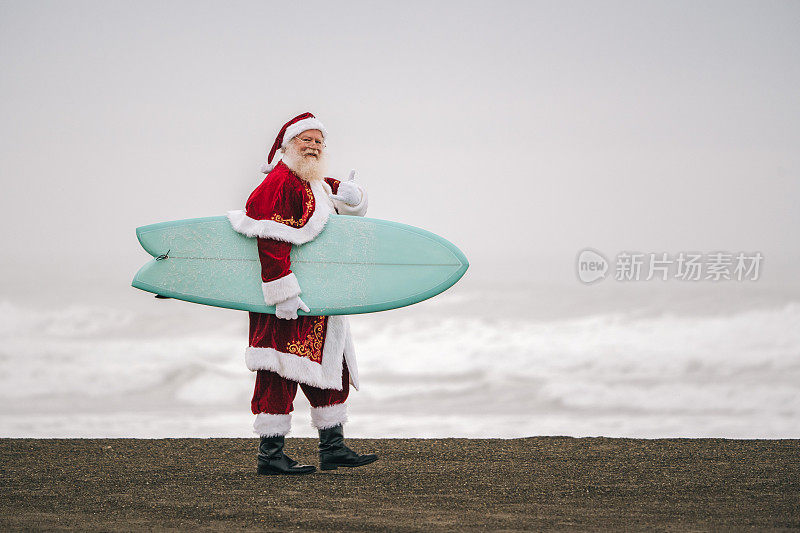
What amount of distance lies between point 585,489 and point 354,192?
6.21 feet

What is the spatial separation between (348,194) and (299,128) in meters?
0.43

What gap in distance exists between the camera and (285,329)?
4.80 m

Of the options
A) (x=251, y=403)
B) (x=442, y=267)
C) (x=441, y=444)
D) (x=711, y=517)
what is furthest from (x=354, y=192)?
(x=711, y=517)

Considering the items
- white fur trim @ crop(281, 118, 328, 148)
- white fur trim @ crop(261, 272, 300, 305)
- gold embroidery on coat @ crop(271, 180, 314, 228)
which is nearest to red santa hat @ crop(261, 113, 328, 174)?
white fur trim @ crop(281, 118, 328, 148)

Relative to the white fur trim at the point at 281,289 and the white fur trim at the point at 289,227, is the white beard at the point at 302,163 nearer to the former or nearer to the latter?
the white fur trim at the point at 289,227

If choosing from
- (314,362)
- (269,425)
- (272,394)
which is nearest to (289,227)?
(314,362)

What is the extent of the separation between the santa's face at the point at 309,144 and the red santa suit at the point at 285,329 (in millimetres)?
122

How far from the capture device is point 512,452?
5754mm

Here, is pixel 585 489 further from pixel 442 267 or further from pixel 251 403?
pixel 251 403

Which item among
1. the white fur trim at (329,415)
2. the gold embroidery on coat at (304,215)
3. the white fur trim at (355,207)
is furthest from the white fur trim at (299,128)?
the white fur trim at (329,415)

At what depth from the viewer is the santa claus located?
4758mm

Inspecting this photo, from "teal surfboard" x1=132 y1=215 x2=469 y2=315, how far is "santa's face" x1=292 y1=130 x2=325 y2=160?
13.4 inches

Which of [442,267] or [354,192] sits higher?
[354,192]

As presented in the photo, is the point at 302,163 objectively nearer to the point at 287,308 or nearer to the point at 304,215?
the point at 304,215
